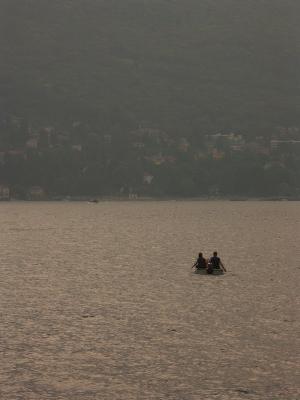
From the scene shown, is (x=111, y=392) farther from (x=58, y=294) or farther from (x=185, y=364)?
(x=58, y=294)

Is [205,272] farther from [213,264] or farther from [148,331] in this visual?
[148,331]

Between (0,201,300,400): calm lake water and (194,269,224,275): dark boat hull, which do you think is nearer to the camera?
(0,201,300,400): calm lake water

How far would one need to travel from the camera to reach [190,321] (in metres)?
46.9

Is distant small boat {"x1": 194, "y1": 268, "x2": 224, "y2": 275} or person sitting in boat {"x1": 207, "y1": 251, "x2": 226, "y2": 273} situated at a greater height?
person sitting in boat {"x1": 207, "y1": 251, "x2": 226, "y2": 273}

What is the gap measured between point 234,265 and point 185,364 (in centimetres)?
5001

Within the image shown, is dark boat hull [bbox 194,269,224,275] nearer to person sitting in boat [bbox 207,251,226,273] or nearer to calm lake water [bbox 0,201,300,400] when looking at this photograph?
person sitting in boat [bbox 207,251,226,273]

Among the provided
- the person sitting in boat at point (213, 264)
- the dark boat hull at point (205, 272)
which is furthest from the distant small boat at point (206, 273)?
the person sitting in boat at point (213, 264)

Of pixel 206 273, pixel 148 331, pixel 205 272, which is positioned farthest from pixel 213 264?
pixel 148 331

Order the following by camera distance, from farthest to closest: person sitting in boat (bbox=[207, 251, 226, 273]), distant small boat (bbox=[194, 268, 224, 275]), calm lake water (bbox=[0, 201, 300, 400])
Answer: distant small boat (bbox=[194, 268, 224, 275]) < person sitting in boat (bbox=[207, 251, 226, 273]) < calm lake water (bbox=[0, 201, 300, 400])

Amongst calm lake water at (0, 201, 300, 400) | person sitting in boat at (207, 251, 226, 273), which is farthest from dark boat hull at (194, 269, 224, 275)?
calm lake water at (0, 201, 300, 400)

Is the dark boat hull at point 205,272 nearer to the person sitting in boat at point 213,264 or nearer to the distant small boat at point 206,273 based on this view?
the distant small boat at point 206,273

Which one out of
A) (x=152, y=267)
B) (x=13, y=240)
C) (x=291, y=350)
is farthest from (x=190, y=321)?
(x=13, y=240)

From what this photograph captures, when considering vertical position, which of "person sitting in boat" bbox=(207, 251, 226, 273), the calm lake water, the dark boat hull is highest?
"person sitting in boat" bbox=(207, 251, 226, 273)

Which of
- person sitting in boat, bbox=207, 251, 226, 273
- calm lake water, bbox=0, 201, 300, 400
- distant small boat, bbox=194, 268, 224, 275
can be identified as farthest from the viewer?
distant small boat, bbox=194, 268, 224, 275
